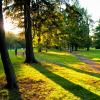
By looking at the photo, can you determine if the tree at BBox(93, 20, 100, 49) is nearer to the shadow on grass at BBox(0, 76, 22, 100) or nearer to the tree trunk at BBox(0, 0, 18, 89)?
the tree trunk at BBox(0, 0, 18, 89)

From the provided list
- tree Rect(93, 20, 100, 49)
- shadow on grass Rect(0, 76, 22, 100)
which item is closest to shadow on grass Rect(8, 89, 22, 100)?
shadow on grass Rect(0, 76, 22, 100)

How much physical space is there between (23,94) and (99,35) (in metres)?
87.3

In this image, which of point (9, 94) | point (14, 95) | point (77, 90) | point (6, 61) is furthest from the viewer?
point (6, 61)

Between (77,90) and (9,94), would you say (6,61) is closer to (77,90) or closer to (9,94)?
(9,94)

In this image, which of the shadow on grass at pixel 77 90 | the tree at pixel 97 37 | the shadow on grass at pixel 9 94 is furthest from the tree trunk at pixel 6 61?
the tree at pixel 97 37

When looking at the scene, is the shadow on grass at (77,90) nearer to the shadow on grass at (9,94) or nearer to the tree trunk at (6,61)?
the shadow on grass at (9,94)

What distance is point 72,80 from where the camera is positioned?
1532 centimetres

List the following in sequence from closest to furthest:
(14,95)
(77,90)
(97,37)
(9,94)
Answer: (14,95) → (9,94) → (77,90) → (97,37)

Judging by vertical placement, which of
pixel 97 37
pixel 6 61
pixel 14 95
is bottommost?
pixel 14 95

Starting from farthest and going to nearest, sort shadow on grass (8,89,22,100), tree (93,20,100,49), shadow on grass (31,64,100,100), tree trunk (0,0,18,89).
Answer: tree (93,20,100,49), tree trunk (0,0,18,89), shadow on grass (8,89,22,100), shadow on grass (31,64,100,100)

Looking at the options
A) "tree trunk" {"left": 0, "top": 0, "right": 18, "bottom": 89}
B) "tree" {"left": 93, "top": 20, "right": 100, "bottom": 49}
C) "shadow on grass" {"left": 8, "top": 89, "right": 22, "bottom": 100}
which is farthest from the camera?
"tree" {"left": 93, "top": 20, "right": 100, "bottom": 49}

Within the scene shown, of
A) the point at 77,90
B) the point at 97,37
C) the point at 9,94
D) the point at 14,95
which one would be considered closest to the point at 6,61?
the point at 9,94

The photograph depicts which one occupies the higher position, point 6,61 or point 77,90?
point 6,61

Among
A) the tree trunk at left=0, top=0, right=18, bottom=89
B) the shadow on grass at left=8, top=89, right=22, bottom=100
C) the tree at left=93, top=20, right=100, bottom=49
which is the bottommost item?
the shadow on grass at left=8, top=89, right=22, bottom=100
